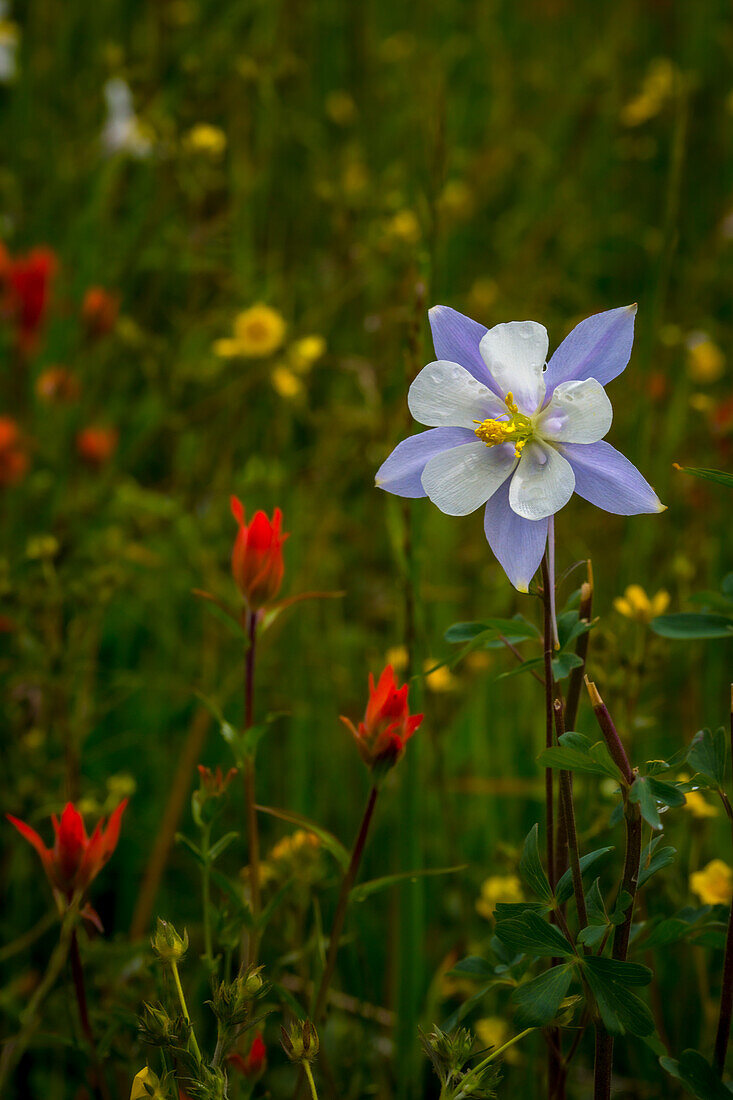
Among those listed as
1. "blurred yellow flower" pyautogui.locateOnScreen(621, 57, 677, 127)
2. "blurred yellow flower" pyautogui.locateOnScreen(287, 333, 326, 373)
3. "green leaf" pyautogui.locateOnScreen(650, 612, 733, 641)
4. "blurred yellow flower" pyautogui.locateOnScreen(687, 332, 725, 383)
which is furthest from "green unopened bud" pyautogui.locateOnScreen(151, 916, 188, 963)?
"blurred yellow flower" pyautogui.locateOnScreen(621, 57, 677, 127)

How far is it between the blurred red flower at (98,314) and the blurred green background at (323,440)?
2 cm

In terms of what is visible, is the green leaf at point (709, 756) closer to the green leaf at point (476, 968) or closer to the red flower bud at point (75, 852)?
the green leaf at point (476, 968)

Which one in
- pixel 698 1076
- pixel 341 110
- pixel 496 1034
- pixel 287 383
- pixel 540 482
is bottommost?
pixel 496 1034

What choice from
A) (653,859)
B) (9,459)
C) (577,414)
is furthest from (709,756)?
(9,459)

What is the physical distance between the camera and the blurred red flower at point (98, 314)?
46.9 inches

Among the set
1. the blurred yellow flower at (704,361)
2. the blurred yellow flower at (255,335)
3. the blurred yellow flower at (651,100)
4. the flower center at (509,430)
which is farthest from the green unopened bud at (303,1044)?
the blurred yellow flower at (651,100)

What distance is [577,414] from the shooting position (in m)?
0.43

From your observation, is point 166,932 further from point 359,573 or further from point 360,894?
point 359,573

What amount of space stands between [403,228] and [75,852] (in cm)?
109

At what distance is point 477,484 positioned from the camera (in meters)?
0.45

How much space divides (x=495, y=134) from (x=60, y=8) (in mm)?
974

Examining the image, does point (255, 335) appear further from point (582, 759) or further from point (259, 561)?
point (582, 759)

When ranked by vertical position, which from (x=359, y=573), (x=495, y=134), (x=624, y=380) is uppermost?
(x=495, y=134)

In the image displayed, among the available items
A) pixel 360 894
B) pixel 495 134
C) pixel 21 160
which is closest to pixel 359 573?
pixel 360 894
